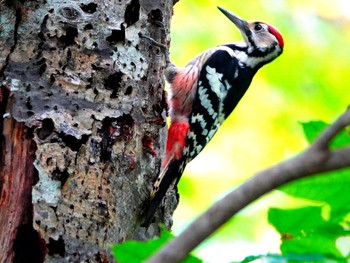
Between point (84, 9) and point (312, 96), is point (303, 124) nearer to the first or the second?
point (84, 9)

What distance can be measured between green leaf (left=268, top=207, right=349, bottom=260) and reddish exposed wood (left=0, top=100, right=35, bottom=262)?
1206 millimetres

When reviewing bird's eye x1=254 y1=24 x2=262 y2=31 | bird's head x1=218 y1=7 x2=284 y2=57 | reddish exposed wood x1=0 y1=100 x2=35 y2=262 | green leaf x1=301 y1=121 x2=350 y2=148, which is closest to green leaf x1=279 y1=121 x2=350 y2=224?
green leaf x1=301 y1=121 x2=350 y2=148

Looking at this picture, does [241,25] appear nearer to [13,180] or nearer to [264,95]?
→ [264,95]

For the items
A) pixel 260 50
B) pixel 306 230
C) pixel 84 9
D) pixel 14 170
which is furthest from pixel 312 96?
pixel 306 230

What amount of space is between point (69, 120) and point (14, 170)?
1.01 ft

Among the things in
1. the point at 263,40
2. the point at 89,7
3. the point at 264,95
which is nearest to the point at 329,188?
the point at 89,7

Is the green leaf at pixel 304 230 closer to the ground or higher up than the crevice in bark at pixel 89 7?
closer to the ground

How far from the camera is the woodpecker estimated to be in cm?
383

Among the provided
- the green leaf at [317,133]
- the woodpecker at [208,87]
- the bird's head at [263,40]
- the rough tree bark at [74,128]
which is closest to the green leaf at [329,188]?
the green leaf at [317,133]

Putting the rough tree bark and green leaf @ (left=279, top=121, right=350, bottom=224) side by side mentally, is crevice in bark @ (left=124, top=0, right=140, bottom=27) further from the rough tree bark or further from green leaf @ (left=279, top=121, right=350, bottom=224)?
green leaf @ (left=279, top=121, right=350, bottom=224)

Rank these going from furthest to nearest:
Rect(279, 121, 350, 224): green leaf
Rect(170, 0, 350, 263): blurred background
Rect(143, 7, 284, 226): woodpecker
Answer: Rect(170, 0, 350, 263): blurred background < Rect(143, 7, 284, 226): woodpecker < Rect(279, 121, 350, 224): green leaf

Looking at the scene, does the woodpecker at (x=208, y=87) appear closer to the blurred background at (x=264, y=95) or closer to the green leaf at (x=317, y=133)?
the green leaf at (x=317, y=133)

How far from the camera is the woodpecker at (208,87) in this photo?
3832 millimetres

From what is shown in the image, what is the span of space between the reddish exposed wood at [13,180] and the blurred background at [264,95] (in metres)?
3.79
